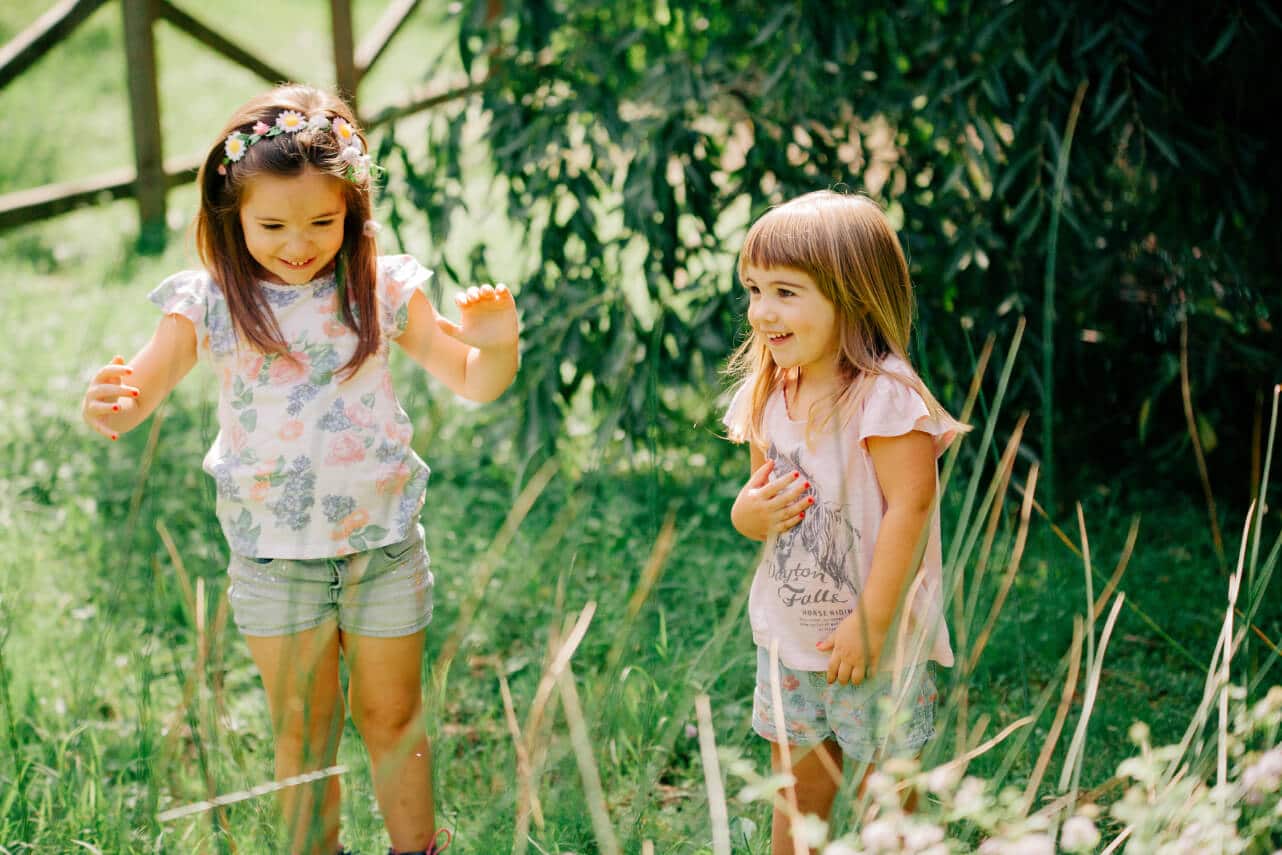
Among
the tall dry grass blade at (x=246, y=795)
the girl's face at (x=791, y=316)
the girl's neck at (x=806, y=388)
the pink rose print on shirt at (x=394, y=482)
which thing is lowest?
the tall dry grass blade at (x=246, y=795)

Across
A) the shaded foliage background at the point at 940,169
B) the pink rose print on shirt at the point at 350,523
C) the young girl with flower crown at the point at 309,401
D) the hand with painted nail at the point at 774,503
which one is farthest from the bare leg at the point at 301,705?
the shaded foliage background at the point at 940,169

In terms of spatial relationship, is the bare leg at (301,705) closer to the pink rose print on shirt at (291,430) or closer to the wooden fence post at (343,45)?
the pink rose print on shirt at (291,430)

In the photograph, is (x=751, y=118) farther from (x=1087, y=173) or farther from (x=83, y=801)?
(x=83, y=801)

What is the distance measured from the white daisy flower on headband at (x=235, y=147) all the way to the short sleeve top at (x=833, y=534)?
874mm

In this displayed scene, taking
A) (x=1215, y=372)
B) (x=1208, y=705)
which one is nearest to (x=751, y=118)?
(x=1215, y=372)

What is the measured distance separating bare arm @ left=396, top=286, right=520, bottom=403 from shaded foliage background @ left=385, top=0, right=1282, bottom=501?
3.21 ft

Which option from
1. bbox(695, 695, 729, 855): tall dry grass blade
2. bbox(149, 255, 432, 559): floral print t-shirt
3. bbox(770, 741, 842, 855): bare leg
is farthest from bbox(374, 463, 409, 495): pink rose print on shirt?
bbox(695, 695, 729, 855): tall dry grass blade

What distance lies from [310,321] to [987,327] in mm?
1859

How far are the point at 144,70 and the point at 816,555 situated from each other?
17.1 ft

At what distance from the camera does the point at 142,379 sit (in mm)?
1931

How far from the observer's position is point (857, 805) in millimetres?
1504

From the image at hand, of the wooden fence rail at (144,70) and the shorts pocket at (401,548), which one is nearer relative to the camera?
the shorts pocket at (401,548)

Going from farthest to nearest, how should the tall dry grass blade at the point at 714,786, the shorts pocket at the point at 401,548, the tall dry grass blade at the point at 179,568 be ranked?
the shorts pocket at the point at 401,548
the tall dry grass blade at the point at 179,568
the tall dry grass blade at the point at 714,786

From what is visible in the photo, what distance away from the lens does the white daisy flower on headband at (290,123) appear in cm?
189
